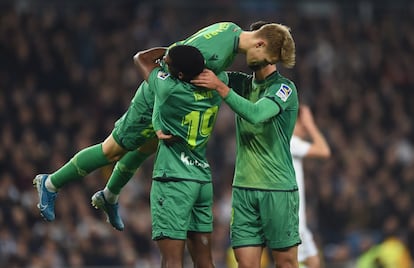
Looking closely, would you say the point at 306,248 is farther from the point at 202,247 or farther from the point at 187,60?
A: the point at 187,60

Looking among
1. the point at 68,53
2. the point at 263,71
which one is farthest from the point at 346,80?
the point at 263,71

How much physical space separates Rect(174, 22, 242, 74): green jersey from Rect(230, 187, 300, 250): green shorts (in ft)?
3.06

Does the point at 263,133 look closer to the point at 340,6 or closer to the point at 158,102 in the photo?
the point at 158,102

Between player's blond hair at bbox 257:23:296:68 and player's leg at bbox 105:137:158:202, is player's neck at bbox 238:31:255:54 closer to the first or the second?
player's blond hair at bbox 257:23:296:68

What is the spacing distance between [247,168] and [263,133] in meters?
0.28

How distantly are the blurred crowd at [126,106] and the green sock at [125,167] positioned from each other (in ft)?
18.4

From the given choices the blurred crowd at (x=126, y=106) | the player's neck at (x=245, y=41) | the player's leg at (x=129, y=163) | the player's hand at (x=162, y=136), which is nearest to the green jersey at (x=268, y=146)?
the player's neck at (x=245, y=41)

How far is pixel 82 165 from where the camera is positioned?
822 cm

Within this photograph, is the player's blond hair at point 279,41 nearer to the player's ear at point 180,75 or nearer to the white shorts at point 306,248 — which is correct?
the player's ear at point 180,75

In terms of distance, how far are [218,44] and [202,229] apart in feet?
4.27

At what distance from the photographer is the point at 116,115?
16.3 m

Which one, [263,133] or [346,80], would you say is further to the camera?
[346,80]

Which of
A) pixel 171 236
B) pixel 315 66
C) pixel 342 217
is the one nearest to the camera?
pixel 171 236

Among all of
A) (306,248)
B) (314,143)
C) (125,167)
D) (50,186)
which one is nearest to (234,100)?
(125,167)
